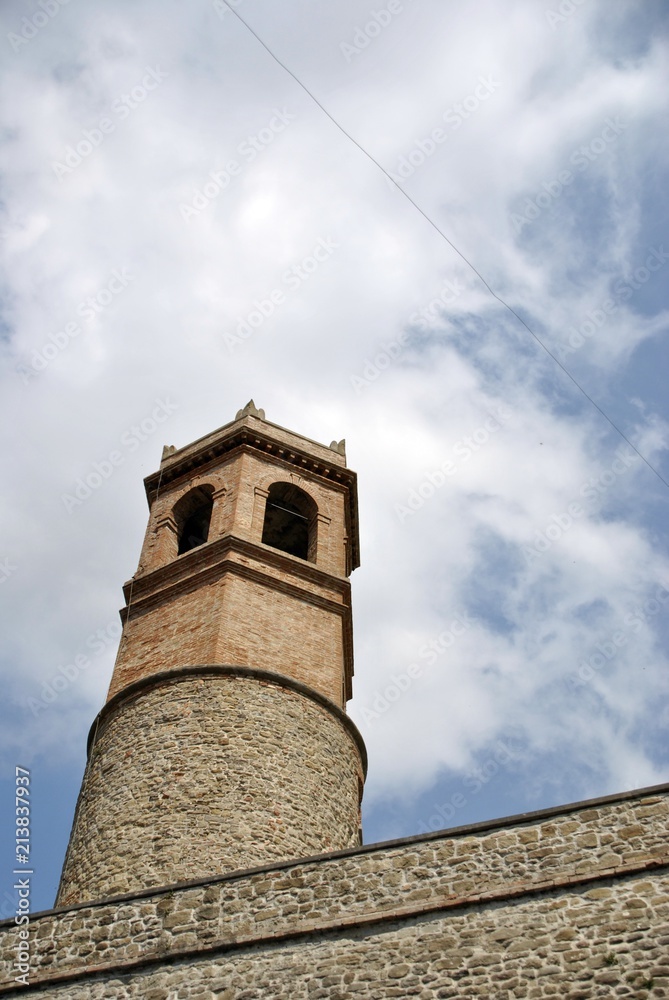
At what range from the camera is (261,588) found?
16953 millimetres

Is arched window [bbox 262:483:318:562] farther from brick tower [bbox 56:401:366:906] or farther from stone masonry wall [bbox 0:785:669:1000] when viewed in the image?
stone masonry wall [bbox 0:785:669:1000]

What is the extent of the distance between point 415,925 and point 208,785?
4.46m

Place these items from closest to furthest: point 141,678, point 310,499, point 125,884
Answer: point 125,884 → point 141,678 → point 310,499

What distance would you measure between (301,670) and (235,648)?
1168 millimetres

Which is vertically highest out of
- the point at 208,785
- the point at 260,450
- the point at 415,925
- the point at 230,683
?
the point at 260,450

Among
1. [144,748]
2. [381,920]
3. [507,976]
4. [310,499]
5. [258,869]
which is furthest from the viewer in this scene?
[310,499]

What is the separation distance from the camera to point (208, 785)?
512 inches

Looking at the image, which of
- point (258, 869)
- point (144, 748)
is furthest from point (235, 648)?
point (258, 869)

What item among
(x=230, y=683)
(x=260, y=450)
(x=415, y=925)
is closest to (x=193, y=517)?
(x=260, y=450)

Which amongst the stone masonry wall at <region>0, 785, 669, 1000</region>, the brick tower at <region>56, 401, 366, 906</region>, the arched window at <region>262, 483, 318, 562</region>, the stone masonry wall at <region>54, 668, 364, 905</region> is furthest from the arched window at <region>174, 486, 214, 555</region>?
the stone masonry wall at <region>0, 785, 669, 1000</region>

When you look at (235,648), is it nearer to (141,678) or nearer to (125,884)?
(141,678)

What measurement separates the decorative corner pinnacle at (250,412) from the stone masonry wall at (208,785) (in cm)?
775

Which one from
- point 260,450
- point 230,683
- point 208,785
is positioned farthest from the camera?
point 260,450

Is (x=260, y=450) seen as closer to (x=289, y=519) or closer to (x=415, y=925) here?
(x=289, y=519)
